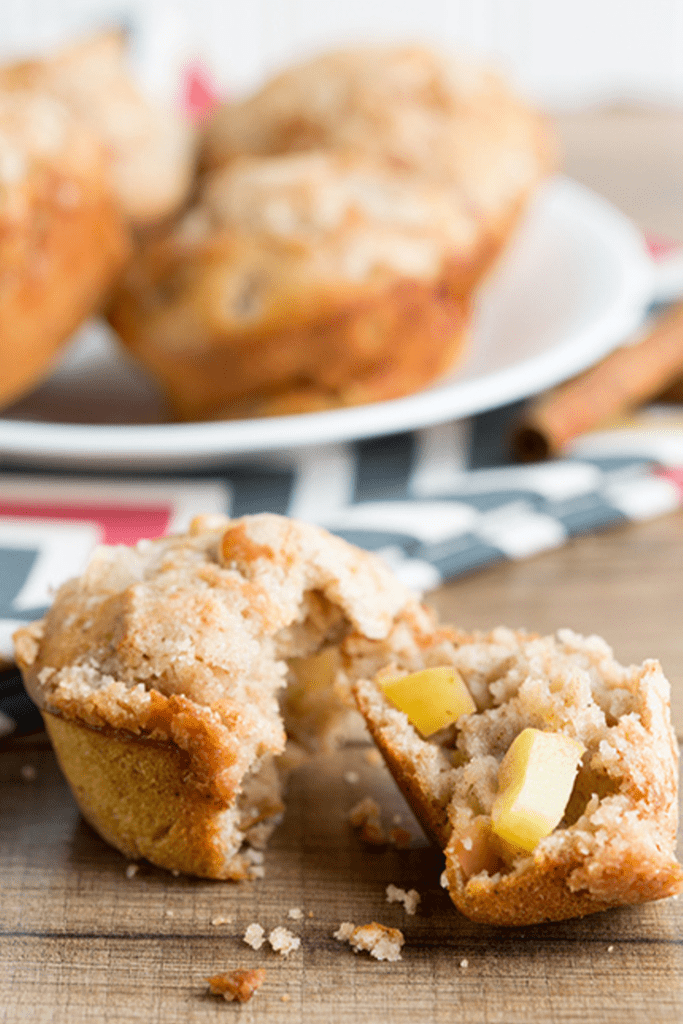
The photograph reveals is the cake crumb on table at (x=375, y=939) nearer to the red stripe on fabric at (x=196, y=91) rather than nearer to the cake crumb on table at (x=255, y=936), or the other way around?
the cake crumb on table at (x=255, y=936)

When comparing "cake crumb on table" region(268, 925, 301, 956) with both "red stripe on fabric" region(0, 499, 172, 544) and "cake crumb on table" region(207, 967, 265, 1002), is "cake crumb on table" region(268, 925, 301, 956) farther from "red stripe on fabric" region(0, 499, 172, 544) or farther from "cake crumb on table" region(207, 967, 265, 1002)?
"red stripe on fabric" region(0, 499, 172, 544)

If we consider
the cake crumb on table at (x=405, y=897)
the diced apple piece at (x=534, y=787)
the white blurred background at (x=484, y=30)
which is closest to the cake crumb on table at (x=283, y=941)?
the cake crumb on table at (x=405, y=897)

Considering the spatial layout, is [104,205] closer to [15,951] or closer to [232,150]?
[232,150]

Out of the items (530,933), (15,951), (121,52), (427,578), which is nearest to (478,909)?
(530,933)

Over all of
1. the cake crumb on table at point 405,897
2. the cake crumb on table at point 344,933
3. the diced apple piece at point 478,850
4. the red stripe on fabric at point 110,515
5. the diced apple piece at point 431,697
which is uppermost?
the diced apple piece at point 431,697

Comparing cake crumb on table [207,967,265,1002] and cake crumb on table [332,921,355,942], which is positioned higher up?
cake crumb on table [207,967,265,1002]

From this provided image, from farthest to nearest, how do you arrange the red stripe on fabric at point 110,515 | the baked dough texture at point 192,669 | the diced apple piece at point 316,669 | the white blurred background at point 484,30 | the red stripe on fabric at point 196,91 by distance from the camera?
1. the white blurred background at point 484,30
2. the red stripe on fabric at point 196,91
3. the red stripe on fabric at point 110,515
4. the diced apple piece at point 316,669
5. the baked dough texture at point 192,669

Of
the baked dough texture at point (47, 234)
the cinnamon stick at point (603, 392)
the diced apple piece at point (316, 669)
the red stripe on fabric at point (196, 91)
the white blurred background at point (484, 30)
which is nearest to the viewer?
the diced apple piece at point (316, 669)

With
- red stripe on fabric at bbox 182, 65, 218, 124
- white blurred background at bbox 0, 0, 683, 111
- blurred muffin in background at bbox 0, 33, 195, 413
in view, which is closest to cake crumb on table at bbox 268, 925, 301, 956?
blurred muffin in background at bbox 0, 33, 195, 413
